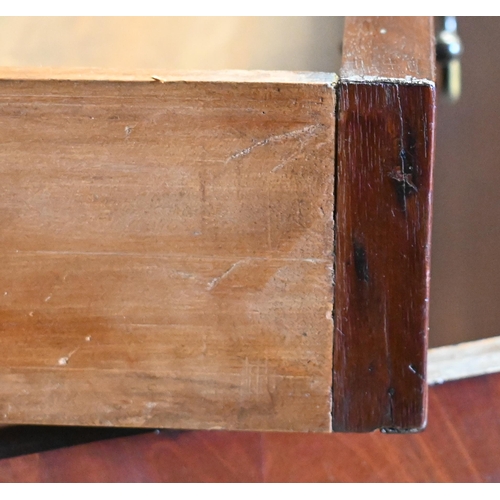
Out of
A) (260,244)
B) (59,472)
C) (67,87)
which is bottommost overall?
(59,472)

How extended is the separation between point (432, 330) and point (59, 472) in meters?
0.58

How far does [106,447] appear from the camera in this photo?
2.81 ft

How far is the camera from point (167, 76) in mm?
413

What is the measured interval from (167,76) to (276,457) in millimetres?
618

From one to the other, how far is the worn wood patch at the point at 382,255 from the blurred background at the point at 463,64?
10.7 inches

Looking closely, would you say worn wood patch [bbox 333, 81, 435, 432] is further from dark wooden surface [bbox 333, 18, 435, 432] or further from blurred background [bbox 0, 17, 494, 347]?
blurred background [bbox 0, 17, 494, 347]

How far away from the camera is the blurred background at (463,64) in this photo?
29.2 inches

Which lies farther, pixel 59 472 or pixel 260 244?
pixel 59 472

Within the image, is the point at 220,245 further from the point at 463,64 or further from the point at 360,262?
the point at 463,64

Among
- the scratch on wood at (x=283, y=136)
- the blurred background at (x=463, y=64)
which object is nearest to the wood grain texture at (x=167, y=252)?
the scratch on wood at (x=283, y=136)
